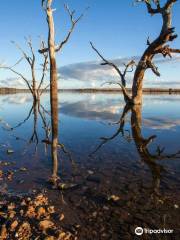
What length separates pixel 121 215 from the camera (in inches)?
423

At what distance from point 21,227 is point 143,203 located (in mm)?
4635

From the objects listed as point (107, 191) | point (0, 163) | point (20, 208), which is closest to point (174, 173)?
point (107, 191)

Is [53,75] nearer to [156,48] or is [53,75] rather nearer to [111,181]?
[156,48]

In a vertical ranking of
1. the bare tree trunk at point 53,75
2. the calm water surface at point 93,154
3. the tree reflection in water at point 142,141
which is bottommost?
the calm water surface at point 93,154

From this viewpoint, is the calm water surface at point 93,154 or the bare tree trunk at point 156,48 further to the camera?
the calm water surface at point 93,154

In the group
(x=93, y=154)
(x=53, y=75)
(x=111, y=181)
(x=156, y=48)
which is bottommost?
(x=93, y=154)

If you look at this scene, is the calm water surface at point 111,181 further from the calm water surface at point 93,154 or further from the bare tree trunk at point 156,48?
the bare tree trunk at point 156,48

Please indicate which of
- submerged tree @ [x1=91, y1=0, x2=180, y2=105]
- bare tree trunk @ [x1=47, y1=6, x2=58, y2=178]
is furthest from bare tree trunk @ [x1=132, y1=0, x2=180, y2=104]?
bare tree trunk @ [x1=47, y1=6, x2=58, y2=178]

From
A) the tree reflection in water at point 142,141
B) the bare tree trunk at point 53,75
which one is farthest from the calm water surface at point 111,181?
the bare tree trunk at point 53,75

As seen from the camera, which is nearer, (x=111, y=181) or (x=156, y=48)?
(x=156, y=48)

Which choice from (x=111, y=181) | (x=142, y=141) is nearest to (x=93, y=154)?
(x=111, y=181)

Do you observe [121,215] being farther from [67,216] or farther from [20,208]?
[20,208]

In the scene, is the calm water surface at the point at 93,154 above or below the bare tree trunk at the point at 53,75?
below

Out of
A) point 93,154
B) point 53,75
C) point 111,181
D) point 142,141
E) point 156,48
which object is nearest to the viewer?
point 156,48
